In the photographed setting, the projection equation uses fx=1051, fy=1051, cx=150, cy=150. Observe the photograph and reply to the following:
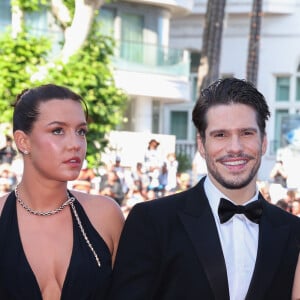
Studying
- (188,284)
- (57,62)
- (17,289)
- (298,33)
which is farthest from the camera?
(298,33)

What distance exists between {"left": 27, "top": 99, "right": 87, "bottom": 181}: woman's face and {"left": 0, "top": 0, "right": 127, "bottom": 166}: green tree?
39.3 ft

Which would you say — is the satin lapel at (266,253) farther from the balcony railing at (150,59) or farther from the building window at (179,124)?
the building window at (179,124)

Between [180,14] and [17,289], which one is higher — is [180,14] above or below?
above

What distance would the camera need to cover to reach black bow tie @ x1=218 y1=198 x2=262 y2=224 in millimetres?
4867

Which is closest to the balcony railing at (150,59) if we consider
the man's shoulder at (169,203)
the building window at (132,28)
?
the building window at (132,28)

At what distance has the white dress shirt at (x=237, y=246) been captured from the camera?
15.8 feet

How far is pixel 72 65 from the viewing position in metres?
17.7

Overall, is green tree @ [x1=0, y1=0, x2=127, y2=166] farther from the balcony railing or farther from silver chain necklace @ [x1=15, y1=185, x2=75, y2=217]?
silver chain necklace @ [x1=15, y1=185, x2=75, y2=217]

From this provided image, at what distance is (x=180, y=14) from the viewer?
34625mm

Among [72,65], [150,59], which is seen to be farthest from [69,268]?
[150,59]

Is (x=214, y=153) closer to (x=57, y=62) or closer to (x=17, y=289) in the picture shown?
(x=17, y=289)

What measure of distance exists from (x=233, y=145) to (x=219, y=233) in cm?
42

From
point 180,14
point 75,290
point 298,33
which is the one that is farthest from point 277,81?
point 75,290

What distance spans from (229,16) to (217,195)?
35660 mm
